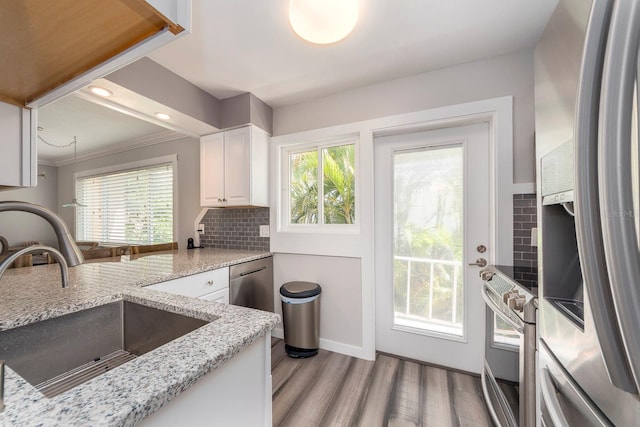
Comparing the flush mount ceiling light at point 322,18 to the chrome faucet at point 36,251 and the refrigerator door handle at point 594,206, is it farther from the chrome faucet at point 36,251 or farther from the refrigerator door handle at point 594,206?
the chrome faucet at point 36,251

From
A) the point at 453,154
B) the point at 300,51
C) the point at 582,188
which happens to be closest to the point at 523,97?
the point at 453,154

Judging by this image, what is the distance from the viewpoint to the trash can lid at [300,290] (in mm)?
2043

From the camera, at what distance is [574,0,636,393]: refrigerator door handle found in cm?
36

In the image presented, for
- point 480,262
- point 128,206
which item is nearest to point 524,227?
point 480,262

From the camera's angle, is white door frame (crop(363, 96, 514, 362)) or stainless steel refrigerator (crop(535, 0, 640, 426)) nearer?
stainless steel refrigerator (crop(535, 0, 640, 426))

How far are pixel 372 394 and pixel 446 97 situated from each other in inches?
85.9

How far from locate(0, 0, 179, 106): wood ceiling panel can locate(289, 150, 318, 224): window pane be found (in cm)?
188

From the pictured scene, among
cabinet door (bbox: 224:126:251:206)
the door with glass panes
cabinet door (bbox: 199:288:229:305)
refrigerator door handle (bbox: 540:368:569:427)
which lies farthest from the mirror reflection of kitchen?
refrigerator door handle (bbox: 540:368:569:427)

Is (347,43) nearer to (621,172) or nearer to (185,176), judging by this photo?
(621,172)

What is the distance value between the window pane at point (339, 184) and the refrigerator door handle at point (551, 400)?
162cm

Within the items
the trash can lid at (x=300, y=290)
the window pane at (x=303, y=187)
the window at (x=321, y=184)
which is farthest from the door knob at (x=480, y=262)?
the window pane at (x=303, y=187)

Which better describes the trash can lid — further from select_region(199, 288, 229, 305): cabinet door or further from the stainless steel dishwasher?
select_region(199, 288, 229, 305): cabinet door

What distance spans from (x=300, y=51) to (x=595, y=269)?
1.87 metres

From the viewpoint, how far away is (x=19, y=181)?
70 centimetres
